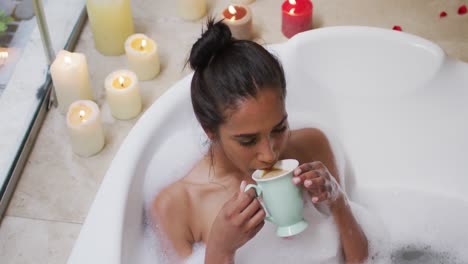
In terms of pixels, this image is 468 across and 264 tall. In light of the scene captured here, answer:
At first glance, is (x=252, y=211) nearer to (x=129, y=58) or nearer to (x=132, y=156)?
(x=132, y=156)

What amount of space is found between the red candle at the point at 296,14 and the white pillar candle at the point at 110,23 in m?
→ 0.45

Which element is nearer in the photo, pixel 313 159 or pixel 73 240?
pixel 313 159

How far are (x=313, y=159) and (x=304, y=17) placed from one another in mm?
619

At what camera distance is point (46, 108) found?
1991mm

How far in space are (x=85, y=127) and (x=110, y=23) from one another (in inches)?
15.4

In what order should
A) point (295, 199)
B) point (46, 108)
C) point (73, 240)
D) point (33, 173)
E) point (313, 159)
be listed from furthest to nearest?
point (46, 108) < point (33, 173) < point (73, 240) < point (313, 159) < point (295, 199)

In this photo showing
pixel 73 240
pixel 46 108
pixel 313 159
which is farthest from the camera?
pixel 46 108

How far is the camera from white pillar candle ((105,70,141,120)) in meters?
1.87

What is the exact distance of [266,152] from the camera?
1.22 m

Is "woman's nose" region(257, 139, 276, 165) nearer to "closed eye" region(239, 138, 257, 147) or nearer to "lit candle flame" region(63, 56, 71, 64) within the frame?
"closed eye" region(239, 138, 257, 147)

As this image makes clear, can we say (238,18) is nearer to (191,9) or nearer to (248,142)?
(191,9)

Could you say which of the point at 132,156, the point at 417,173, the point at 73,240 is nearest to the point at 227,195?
the point at 132,156

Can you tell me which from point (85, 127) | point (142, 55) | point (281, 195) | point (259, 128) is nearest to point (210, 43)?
point (259, 128)

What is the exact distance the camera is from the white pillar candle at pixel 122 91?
187cm
